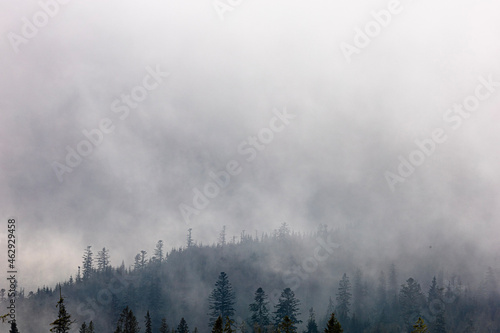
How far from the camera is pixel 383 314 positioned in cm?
15812

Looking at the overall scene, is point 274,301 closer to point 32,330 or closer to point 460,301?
point 460,301

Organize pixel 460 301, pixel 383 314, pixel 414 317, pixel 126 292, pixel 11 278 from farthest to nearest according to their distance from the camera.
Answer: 1. pixel 126 292
2. pixel 460 301
3. pixel 383 314
4. pixel 414 317
5. pixel 11 278

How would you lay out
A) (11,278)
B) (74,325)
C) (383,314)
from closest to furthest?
(11,278)
(383,314)
(74,325)

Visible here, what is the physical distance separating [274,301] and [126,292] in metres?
A: 67.9

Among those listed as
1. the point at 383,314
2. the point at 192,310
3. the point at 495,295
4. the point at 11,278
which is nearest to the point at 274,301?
the point at 192,310

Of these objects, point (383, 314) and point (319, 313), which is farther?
point (319, 313)

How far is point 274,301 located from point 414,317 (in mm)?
78373

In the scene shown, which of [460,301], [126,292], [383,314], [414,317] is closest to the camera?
[414,317]

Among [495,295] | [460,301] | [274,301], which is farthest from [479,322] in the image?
[274,301]

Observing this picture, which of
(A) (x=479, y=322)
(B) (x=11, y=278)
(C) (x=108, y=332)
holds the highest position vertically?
(B) (x=11, y=278)

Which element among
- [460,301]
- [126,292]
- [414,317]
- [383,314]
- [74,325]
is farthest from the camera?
[126,292]

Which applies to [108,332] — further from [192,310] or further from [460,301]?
[460,301]

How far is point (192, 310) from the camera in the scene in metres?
194

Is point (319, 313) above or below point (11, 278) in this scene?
below
